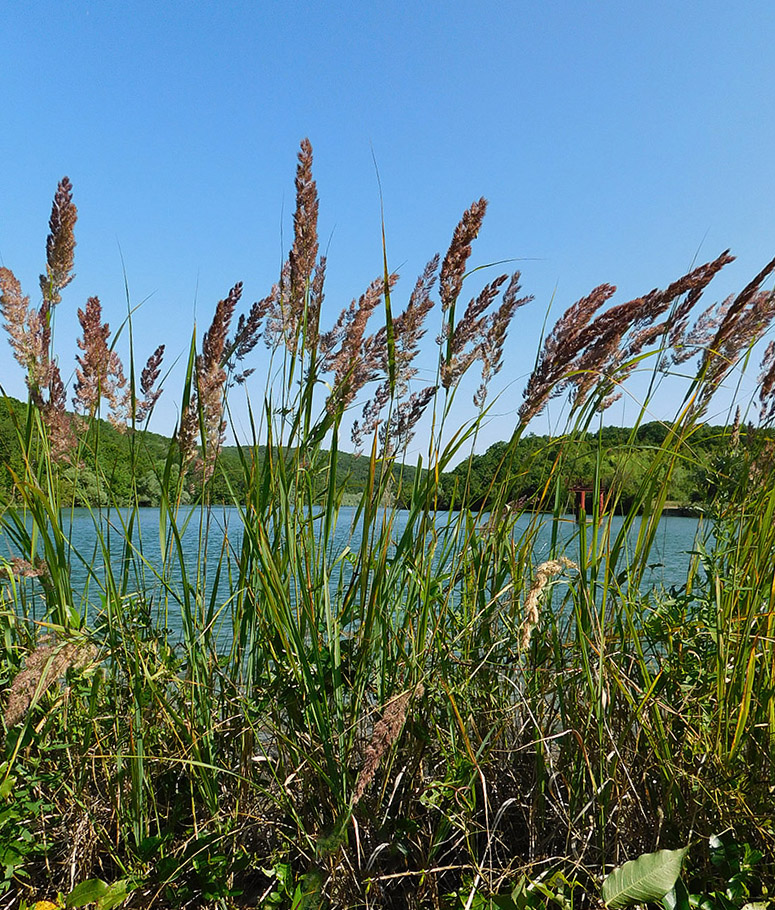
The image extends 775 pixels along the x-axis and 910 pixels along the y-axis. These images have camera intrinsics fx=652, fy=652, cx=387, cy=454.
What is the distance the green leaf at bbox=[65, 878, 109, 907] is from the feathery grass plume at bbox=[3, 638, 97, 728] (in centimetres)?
41

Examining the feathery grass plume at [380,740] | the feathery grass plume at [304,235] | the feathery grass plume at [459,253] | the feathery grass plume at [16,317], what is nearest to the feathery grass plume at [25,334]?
the feathery grass plume at [16,317]

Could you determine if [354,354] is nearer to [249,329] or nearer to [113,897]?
[249,329]

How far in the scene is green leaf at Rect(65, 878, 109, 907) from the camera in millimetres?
1334

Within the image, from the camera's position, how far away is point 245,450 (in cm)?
186

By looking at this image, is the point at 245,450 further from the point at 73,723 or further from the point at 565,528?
the point at 565,528

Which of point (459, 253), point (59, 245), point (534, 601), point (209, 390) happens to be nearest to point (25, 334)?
point (59, 245)

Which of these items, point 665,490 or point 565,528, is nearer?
point 665,490

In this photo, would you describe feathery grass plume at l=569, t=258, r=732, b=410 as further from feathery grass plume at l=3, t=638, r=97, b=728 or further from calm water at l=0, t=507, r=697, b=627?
feathery grass plume at l=3, t=638, r=97, b=728

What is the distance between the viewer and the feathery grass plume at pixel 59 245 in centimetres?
176

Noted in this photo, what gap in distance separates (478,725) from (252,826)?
57 centimetres

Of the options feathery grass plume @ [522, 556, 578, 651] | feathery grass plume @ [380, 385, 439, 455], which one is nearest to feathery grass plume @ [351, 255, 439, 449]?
feathery grass plume @ [380, 385, 439, 455]

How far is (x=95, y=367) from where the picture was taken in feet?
5.40

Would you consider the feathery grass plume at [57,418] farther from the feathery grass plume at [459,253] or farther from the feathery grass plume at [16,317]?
the feathery grass plume at [459,253]

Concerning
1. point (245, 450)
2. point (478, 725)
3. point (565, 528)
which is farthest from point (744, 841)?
point (245, 450)
